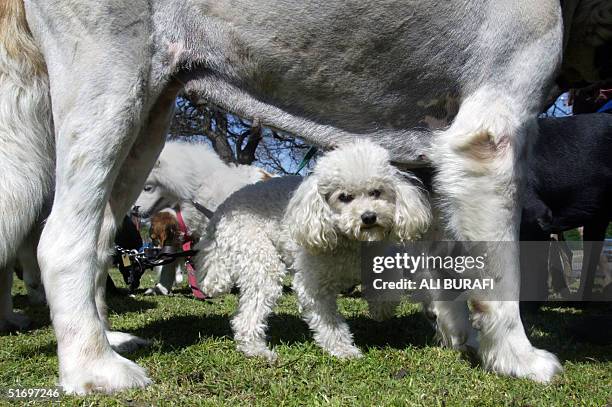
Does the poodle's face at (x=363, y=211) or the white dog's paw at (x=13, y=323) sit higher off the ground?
the poodle's face at (x=363, y=211)

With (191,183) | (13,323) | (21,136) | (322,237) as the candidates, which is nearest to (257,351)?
(322,237)

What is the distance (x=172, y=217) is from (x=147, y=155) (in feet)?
15.2

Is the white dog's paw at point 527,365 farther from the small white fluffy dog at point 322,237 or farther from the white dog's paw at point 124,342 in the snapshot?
the white dog's paw at point 124,342

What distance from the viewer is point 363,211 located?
3201mm

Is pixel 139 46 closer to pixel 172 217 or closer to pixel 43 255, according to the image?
pixel 43 255

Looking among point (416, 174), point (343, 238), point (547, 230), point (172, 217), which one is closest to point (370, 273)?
point (343, 238)

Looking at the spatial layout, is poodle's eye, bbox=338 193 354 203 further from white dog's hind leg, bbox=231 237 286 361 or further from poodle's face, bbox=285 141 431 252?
Result: white dog's hind leg, bbox=231 237 286 361

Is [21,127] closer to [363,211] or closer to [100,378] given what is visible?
[100,378]

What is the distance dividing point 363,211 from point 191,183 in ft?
16.6

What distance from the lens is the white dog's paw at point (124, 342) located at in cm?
319

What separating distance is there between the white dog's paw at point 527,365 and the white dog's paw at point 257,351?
3.93 feet

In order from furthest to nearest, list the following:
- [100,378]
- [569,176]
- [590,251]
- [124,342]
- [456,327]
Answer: [590,251]
[569,176]
[124,342]
[456,327]
[100,378]

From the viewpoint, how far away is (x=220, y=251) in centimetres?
361

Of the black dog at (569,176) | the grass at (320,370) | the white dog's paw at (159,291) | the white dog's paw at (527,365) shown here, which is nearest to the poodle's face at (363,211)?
the grass at (320,370)
